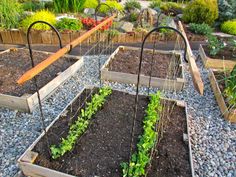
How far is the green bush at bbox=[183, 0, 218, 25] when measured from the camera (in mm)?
6039

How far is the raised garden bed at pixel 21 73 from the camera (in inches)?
122

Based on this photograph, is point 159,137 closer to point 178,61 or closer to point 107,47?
point 178,61

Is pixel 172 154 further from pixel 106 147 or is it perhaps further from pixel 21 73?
pixel 21 73

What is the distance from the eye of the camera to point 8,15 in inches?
203

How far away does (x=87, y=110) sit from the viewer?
2885 millimetres

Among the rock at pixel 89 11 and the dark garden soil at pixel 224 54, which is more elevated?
the rock at pixel 89 11

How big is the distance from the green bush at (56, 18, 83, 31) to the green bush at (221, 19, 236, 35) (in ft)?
13.0

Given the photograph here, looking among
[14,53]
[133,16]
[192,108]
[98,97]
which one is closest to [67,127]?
[98,97]

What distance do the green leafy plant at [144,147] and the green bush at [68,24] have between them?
3.16 metres

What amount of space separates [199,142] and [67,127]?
1.65 metres

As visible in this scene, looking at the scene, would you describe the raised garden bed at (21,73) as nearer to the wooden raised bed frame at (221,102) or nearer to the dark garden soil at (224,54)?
the wooden raised bed frame at (221,102)

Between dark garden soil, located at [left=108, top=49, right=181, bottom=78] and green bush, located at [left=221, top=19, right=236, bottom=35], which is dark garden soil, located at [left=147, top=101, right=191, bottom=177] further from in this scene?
green bush, located at [left=221, top=19, right=236, bottom=35]

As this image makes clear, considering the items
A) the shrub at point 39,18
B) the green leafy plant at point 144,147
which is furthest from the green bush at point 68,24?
the green leafy plant at point 144,147

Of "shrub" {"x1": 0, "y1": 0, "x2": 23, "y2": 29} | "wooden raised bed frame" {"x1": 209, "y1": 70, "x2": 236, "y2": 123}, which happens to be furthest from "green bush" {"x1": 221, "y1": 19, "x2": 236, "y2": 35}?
"shrub" {"x1": 0, "y1": 0, "x2": 23, "y2": 29}
